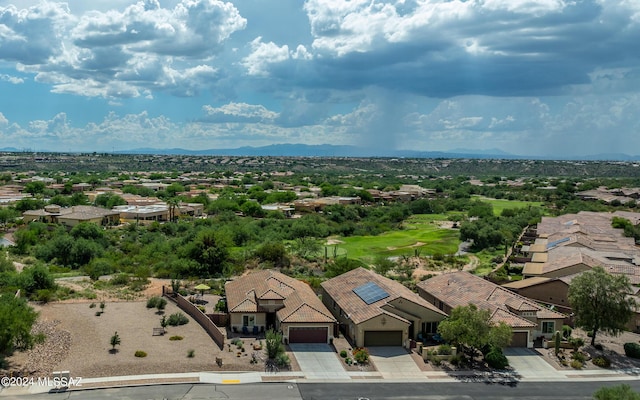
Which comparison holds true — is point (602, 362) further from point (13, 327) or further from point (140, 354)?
point (13, 327)

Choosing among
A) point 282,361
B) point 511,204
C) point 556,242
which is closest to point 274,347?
point 282,361

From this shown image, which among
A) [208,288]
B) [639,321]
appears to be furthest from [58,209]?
[639,321]

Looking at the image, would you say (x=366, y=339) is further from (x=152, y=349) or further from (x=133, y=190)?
(x=133, y=190)

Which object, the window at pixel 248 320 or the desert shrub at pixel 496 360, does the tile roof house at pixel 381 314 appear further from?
the window at pixel 248 320

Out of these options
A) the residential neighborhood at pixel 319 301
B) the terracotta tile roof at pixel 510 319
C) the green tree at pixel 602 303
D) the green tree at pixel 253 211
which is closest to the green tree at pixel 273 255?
the residential neighborhood at pixel 319 301

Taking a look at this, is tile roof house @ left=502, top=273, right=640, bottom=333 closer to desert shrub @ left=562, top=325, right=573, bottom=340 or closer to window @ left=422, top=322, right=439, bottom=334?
desert shrub @ left=562, top=325, right=573, bottom=340

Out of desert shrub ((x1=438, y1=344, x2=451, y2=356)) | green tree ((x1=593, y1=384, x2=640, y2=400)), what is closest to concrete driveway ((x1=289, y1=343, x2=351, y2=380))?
desert shrub ((x1=438, y1=344, x2=451, y2=356))
